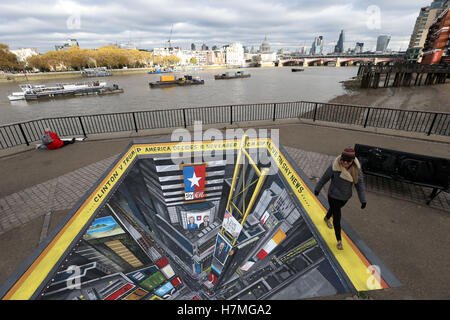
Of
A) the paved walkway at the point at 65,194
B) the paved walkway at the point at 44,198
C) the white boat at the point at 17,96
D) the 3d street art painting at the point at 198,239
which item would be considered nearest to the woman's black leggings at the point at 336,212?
the 3d street art painting at the point at 198,239

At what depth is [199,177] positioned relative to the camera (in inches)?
244

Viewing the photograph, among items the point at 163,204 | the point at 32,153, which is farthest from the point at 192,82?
the point at 163,204

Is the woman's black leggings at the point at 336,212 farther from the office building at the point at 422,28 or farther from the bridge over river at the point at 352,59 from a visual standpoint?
the office building at the point at 422,28

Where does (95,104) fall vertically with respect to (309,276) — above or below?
below

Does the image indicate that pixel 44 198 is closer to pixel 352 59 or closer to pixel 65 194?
pixel 65 194

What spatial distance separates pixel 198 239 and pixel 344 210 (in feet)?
13.2

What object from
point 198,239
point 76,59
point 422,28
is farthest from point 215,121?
point 422,28

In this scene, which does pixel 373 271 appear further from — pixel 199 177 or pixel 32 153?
pixel 32 153

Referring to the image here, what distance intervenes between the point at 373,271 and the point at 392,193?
406cm

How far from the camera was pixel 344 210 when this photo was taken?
5.40 m

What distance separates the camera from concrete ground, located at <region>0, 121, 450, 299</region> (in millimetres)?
3923

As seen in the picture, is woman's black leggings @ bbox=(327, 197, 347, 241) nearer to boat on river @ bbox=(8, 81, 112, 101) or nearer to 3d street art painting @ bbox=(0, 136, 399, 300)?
3d street art painting @ bbox=(0, 136, 399, 300)

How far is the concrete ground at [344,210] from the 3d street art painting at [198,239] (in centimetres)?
88

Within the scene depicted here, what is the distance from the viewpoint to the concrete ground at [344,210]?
3923 mm
